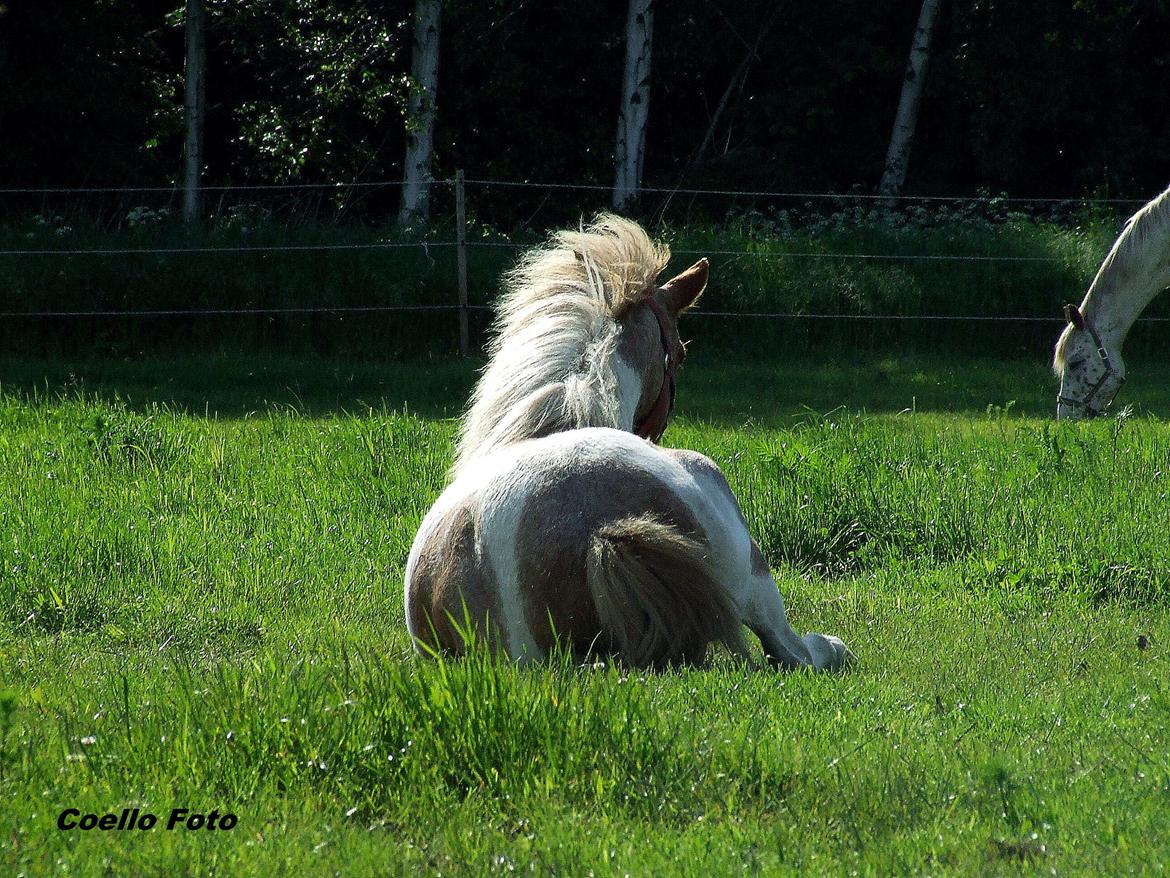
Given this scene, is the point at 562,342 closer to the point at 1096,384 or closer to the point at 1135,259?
the point at 1096,384

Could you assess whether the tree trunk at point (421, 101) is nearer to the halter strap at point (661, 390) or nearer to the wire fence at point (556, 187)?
the wire fence at point (556, 187)

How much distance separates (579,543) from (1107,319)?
799cm

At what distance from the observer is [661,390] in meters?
4.89

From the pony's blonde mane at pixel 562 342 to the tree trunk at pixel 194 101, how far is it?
1201cm

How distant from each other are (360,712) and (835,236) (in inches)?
483

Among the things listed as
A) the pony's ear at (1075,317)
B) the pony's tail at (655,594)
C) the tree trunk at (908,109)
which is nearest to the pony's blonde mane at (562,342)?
the pony's tail at (655,594)

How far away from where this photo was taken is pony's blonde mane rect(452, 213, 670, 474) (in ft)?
13.9

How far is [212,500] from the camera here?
21.4 feet

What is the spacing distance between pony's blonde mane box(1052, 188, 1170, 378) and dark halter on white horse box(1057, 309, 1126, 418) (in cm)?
14

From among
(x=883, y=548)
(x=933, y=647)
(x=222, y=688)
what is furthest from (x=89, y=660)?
(x=883, y=548)

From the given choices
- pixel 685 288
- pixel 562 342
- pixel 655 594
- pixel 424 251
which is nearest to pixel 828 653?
pixel 655 594

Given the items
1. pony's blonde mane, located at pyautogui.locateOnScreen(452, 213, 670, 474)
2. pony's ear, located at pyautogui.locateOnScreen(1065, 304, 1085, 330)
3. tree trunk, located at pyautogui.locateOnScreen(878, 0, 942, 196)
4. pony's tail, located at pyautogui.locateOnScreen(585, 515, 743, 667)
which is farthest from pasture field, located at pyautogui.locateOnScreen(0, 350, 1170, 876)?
tree trunk, located at pyautogui.locateOnScreen(878, 0, 942, 196)

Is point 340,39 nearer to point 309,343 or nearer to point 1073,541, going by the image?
point 309,343

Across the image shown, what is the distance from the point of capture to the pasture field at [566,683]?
8.85ft
